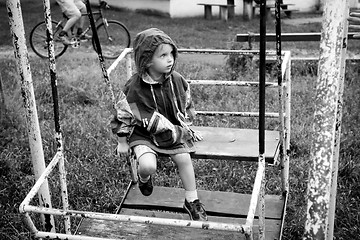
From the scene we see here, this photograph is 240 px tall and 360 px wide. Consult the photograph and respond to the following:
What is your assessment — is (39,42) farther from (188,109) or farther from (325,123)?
(325,123)

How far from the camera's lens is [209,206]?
3.24 metres

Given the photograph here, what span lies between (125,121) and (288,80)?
3.15ft

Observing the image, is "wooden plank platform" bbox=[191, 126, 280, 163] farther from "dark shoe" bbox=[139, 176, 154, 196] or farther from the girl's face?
the girl's face

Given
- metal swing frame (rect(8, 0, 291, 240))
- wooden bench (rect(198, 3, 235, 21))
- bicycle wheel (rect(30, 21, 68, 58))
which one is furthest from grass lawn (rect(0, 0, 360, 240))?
wooden bench (rect(198, 3, 235, 21))

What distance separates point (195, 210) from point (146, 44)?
0.88m

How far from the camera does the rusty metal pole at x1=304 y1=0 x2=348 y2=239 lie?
5.08ft

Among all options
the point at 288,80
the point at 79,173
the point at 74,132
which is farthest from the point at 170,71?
the point at 74,132

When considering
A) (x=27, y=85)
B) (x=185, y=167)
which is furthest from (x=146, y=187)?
(x=27, y=85)

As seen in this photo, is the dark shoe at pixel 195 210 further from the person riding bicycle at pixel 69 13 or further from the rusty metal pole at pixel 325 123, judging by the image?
the person riding bicycle at pixel 69 13

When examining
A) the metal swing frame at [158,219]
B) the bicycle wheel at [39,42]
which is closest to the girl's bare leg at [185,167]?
the metal swing frame at [158,219]

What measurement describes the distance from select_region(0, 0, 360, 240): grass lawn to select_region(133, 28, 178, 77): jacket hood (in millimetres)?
1086

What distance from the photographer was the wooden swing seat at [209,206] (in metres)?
2.92

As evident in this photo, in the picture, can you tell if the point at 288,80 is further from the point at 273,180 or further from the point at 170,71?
the point at 273,180

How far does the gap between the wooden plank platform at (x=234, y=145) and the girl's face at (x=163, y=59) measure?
0.46 m
